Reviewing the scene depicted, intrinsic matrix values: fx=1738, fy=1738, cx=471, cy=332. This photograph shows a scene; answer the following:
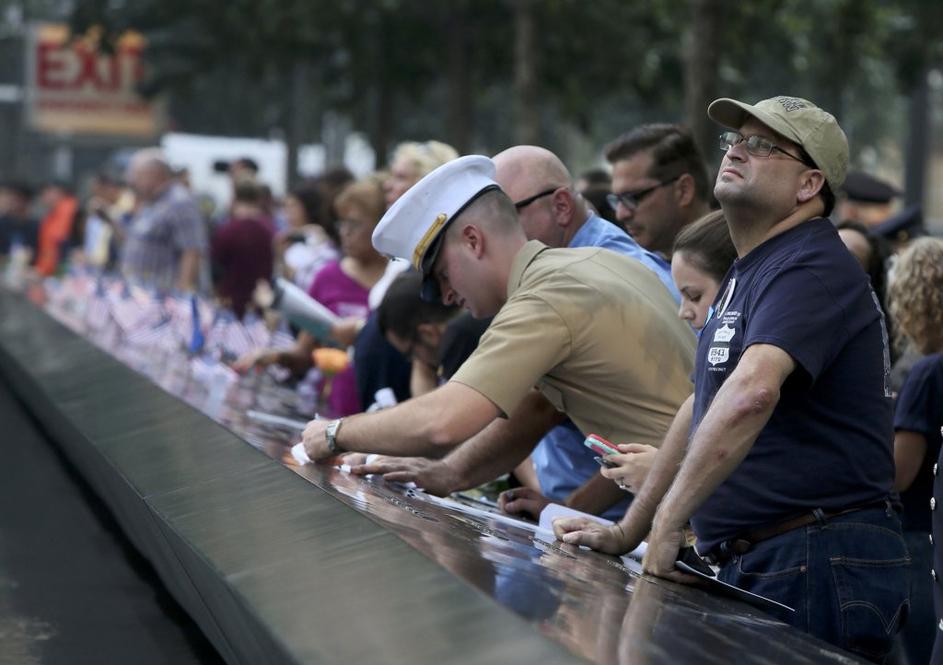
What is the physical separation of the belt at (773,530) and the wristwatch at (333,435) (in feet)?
3.91

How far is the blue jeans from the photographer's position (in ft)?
12.6

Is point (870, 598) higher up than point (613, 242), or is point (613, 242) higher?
point (613, 242)

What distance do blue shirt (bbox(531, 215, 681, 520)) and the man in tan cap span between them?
1033mm

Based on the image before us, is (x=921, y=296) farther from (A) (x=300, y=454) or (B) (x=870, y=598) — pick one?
(A) (x=300, y=454)

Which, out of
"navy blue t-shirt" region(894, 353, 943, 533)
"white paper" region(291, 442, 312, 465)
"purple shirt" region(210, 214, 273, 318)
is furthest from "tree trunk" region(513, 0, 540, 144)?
"white paper" region(291, 442, 312, 465)

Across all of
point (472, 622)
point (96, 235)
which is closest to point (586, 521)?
point (472, 622)

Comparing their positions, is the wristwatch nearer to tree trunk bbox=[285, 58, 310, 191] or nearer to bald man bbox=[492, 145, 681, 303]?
bald man bbox=[492, 145, 681, 303]

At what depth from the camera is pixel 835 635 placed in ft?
12.6

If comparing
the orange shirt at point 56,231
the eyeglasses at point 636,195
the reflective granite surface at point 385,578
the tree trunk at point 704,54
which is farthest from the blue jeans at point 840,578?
the orange shirt at point 56,231

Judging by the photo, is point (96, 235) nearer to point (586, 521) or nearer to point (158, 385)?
point (158, 385)

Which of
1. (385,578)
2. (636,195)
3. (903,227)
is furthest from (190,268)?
(385,578)

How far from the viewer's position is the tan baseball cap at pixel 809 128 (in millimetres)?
3885

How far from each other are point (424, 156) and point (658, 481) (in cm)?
419

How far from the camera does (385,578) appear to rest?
3.06 meters
